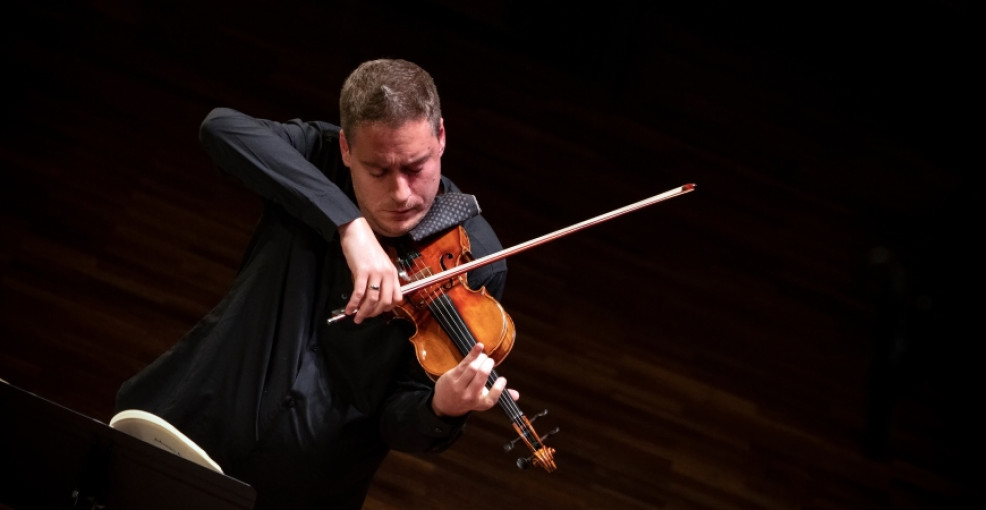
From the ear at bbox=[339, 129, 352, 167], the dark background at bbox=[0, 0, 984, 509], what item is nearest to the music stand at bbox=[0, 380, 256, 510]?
the ear at bbox=[339, 129, 352, 167]

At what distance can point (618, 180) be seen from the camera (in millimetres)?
3418

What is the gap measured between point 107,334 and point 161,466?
4.65ft

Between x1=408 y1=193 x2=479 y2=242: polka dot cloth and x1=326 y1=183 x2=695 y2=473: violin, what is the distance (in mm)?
27

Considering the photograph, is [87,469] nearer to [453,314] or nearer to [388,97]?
[453,314]

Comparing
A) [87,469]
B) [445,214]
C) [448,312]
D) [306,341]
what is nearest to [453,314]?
[448,312]

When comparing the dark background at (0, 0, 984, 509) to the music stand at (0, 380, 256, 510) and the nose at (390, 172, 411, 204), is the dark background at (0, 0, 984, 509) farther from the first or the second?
the nose at (390, 172, 411, 204)

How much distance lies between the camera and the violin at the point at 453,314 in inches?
66.4

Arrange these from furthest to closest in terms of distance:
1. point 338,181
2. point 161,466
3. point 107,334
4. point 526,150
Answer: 1. point 526,150
2. point 107,334
3. point 338,181
4. point 161,466

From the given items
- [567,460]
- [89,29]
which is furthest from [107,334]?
[567,460]

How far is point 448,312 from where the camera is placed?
5.57ft

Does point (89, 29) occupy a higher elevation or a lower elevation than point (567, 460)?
higher

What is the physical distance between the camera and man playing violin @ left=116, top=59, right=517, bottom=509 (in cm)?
167

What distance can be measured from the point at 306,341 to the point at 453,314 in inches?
11.4

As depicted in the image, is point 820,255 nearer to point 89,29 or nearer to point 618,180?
point 618,180
